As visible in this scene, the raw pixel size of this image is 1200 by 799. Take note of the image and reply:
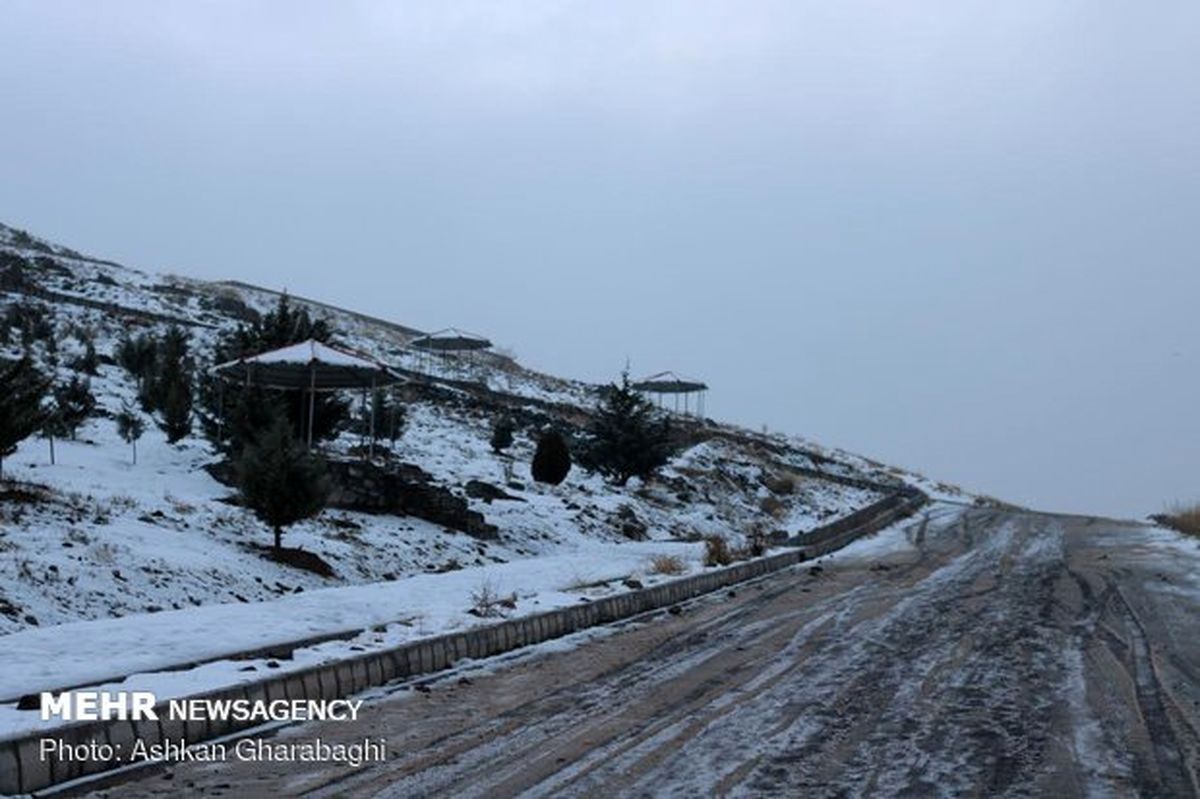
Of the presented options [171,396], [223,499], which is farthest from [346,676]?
[171,396]

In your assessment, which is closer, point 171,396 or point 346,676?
point 346,676

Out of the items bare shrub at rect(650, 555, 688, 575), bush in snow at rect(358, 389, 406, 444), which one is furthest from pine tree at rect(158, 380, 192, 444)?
bare shrub at rect(650, 555, 688, 575)

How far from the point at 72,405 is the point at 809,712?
21790 mm

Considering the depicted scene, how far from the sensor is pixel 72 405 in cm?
2633

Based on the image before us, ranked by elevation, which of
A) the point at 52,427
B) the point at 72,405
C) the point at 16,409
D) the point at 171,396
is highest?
the point at 171,396

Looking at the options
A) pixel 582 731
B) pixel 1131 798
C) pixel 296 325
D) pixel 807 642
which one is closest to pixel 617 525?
pixel 296 325

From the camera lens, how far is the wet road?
6855mm

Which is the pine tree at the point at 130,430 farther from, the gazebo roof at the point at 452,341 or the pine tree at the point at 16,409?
the gazebo roof at the point at 452,341

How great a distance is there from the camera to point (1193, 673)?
34.5 feet

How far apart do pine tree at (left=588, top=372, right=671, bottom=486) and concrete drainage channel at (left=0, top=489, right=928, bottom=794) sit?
14773 mm

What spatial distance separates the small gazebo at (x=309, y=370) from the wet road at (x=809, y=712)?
9.37 meters

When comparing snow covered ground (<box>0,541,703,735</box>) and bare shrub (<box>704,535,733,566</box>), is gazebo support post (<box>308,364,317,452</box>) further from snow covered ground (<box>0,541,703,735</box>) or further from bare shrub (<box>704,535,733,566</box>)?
bare shrub (<box>704,535,733,566</box>)

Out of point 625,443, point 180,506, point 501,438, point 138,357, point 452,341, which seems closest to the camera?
point 180,506

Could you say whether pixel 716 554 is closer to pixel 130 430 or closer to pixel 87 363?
pixel 130 430
